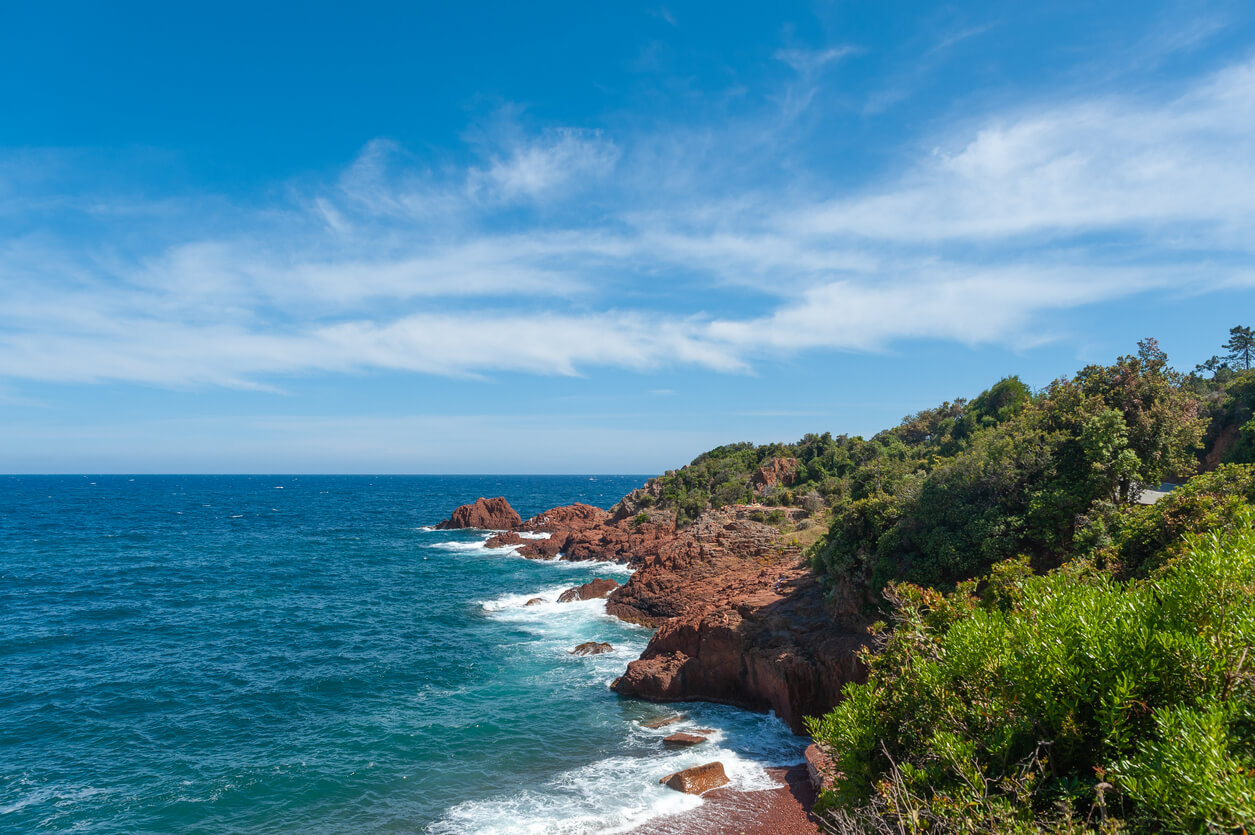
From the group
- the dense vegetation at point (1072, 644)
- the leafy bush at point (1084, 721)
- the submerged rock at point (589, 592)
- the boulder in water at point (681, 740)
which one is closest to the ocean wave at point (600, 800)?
the boulder in water at point (681, 740)

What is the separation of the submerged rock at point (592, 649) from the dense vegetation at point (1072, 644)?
1336cm

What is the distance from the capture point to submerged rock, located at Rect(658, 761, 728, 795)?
18.3 meters

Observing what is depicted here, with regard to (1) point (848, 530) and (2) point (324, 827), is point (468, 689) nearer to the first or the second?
(2) point (324, 827)

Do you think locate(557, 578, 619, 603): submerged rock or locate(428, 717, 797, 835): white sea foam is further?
locate(557, 578, 619, 603): submerged rock

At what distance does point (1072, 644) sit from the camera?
8.05 m

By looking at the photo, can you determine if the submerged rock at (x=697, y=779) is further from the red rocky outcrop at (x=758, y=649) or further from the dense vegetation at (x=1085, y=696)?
the dense vegetation at (x=1085, y=696)

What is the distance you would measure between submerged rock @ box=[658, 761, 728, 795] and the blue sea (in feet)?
1.55

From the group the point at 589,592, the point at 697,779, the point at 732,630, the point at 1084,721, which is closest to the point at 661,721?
the point at 732,630

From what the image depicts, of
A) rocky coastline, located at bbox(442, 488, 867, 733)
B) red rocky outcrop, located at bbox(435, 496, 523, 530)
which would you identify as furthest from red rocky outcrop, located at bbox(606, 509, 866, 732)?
red rocky outcrop, located at bbox(435, 496, 523, 530)

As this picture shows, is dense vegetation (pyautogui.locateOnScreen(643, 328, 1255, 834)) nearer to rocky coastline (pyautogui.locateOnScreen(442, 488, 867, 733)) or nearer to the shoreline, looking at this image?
rocky coastline (pyautogui.locateOnScreen(442, 488, 867, 733))

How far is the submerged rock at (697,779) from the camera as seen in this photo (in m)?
18.3

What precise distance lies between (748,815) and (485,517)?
70425mm

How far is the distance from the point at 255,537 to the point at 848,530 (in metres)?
72.7

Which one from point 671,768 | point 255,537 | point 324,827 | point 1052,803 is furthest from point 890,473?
point 255,537
